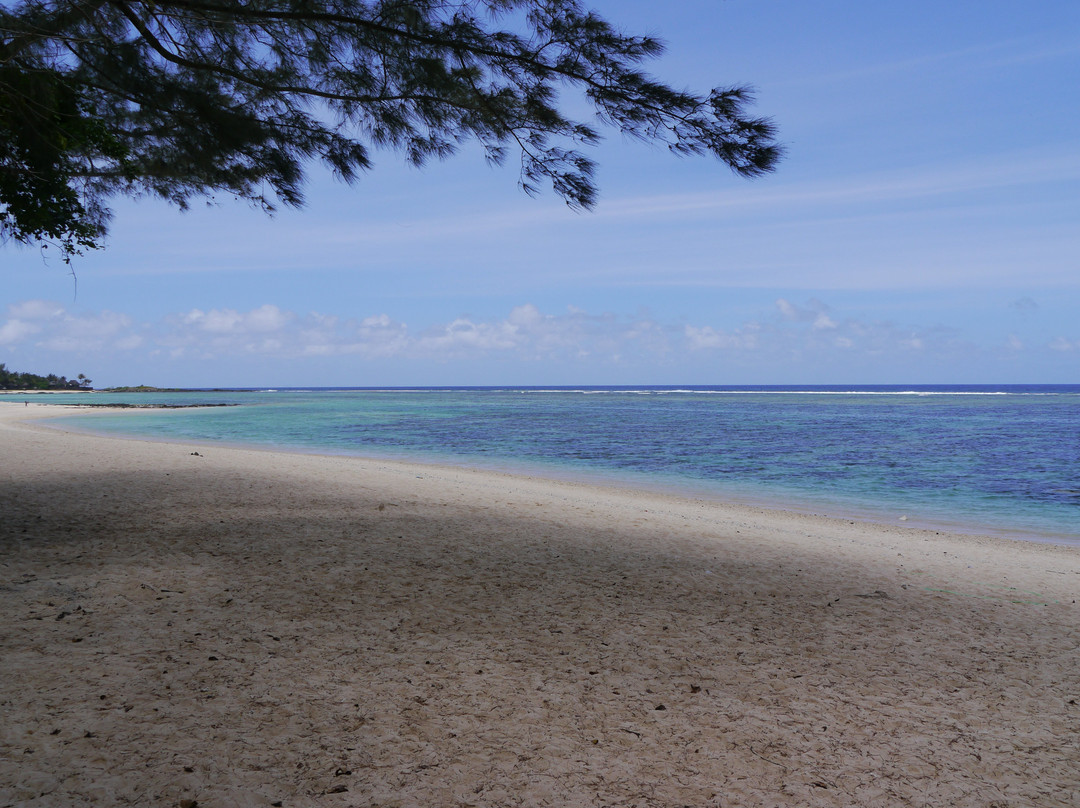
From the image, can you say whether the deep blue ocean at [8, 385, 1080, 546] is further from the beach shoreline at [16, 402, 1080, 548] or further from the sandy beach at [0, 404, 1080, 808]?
the sandy beach at [0, 404, 1080, 808]

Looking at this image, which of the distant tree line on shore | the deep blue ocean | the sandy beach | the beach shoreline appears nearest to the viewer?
the sandy beach

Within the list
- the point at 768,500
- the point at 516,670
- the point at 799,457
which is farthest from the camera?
the point at 799,457

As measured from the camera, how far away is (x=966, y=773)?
2988 millimetres

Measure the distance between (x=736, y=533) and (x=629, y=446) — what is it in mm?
15147

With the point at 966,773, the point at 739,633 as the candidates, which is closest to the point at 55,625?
the point at 739,633

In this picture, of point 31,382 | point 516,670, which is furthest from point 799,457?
point 31,382

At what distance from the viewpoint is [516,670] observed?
390 cm

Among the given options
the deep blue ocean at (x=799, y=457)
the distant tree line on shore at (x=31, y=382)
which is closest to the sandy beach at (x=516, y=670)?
the deep blue ocean at (x=799, y=457)

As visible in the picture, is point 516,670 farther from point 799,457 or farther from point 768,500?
point 799,457

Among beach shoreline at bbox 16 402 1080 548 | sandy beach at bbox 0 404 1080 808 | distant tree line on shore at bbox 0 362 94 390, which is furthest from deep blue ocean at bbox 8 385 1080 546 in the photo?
distant tree line on shore at bbox 0 362 94 390

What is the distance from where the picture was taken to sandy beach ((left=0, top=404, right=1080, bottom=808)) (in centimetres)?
286

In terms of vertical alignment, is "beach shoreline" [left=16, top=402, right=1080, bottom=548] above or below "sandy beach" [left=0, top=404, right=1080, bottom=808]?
below

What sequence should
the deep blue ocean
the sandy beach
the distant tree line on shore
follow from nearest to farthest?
1. the sandy beach
2. the deep blue ocean
3. the distant tree line on shore

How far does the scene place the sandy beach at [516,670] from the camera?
2.86 metres
